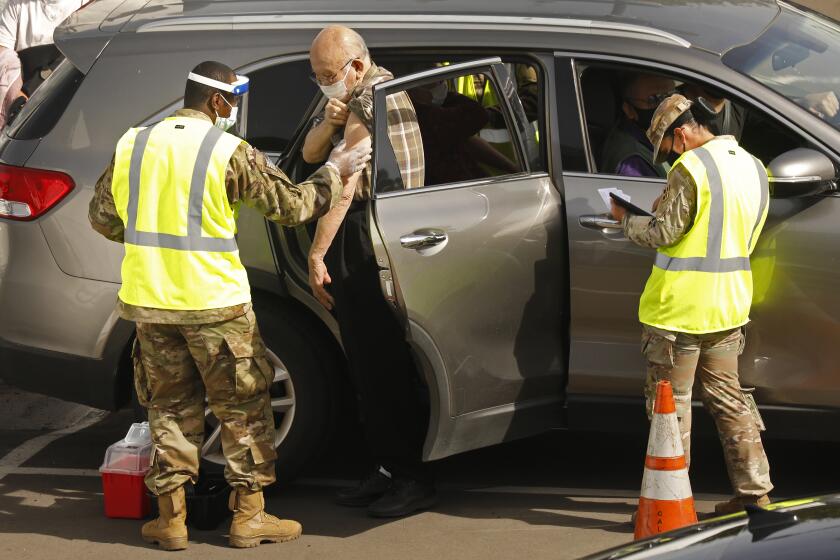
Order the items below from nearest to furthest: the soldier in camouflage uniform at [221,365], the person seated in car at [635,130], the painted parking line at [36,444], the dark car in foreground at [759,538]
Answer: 1. the dark car in foreground at [759,538]
2. the soldier in camouflage uniform at [221,365]
3. the person seated in car at [635,130]
4. the painted parking line at [36,444]

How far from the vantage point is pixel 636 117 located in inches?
216

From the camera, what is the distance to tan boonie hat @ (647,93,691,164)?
482 cm

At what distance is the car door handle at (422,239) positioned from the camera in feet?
16.2

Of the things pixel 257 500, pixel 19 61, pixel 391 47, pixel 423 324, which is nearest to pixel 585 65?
pixel 391 47

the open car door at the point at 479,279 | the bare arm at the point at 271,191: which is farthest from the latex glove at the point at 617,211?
the bare arm at the point at 271,191

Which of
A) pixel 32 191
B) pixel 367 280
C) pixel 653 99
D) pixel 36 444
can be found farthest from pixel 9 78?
pixel 653 99

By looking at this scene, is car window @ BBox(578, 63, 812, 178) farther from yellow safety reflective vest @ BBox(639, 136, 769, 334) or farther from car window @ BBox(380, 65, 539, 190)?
yellow safety reflective vest @ BBox(639, 136, 769, 334)

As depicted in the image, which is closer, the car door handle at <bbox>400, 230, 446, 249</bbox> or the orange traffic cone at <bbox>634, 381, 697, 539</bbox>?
the orange traffic cone at <bbox>634, 381, 697, 539</bbox>

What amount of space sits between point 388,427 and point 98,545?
3.79ft

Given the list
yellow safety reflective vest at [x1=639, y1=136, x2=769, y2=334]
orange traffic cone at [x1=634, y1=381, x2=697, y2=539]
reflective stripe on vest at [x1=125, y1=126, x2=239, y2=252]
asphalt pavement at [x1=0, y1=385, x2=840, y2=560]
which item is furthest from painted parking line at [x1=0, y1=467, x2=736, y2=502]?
reflective stripe on vest at [x1=125, y1=126, x2=239, y2=252]

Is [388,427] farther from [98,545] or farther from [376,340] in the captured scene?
[98,545]

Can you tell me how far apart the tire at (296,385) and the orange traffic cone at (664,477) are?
1365 millimetres

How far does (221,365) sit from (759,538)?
2.63m

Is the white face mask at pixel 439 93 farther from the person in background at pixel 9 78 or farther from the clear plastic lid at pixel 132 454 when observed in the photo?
the person in background at pixel 9 78
